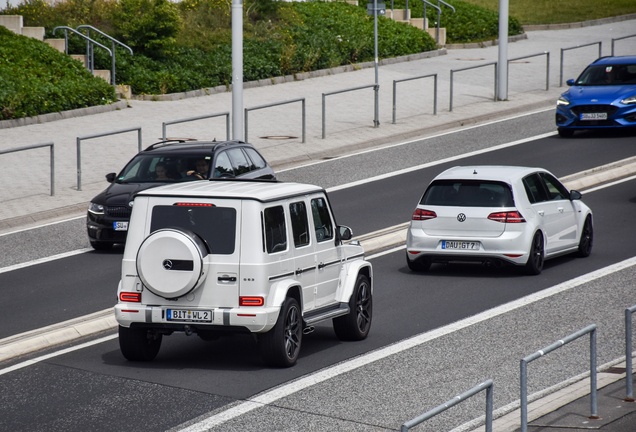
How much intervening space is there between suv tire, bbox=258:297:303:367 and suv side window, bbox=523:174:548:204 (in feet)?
19.2

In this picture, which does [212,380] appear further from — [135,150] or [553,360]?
[135,150]

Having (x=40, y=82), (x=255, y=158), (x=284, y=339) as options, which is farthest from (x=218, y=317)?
(x=40, y=82)

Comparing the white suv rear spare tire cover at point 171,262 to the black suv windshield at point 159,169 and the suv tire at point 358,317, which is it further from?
the black suv windshield at point 159,169

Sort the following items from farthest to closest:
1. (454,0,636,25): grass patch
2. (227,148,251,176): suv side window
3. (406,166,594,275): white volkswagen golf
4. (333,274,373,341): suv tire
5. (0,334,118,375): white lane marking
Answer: (454,0,636,25): grass patch → (227,148,251,176): suv side window → (406,166,594,275): white volkswagen golf → (333,274,373,341): suv tire → (0,334,118,375): white lane marking

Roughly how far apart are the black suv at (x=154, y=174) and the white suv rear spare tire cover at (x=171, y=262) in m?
6.55

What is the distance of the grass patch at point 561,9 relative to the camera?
51.1 m

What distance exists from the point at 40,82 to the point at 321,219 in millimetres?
21200

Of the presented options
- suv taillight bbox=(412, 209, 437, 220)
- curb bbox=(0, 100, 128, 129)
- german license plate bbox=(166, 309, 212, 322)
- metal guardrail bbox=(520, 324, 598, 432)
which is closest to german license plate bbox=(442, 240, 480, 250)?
suv taillight bbox=(412, 209, 437, 220)

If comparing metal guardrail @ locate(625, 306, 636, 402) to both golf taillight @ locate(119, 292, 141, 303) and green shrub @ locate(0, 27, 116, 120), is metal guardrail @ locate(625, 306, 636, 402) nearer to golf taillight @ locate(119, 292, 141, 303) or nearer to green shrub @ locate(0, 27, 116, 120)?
golf taillight @ locate(119, 292, 141, 303)

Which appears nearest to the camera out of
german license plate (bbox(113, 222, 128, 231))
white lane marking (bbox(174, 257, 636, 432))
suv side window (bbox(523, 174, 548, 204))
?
white lane marking (bbox(174, 257, 636, 432))

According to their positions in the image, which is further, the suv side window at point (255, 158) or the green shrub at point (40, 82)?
the green shrub at point (40, 82)

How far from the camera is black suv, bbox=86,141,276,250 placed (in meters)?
15.9

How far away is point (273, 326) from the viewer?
9297 millimetres

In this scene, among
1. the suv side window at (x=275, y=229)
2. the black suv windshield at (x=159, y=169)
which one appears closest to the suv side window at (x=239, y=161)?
the black suv windshield at (x=159, y=169)
